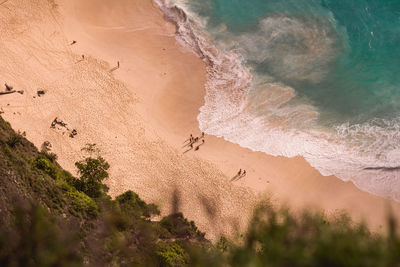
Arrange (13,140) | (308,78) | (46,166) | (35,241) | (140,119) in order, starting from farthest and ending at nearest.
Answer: (308,78) → (140,119) → (46,166) → (13,140) → (35,241)

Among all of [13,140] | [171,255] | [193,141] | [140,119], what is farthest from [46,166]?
[193,141]

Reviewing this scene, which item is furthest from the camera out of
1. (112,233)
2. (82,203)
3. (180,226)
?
(180,226)

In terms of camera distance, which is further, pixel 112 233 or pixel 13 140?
pixel 13 140

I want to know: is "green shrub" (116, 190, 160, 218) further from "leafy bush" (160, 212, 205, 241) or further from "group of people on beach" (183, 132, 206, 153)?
"group of people on beach" (183, 132, 206, 153)

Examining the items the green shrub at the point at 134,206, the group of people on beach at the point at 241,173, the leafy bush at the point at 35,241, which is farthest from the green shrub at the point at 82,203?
the group of people on beach at the point at 241,173

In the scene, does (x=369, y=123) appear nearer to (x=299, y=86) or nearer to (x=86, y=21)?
(x=299, y=86)

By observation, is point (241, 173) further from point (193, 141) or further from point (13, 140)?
point (13, 140)

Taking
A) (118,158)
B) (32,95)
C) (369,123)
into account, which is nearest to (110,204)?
(118,158)

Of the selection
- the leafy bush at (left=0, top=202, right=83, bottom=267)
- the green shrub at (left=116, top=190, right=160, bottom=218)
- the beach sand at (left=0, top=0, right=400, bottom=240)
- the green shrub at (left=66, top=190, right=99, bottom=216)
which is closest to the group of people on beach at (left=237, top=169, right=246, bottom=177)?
the beach sand at (left=0, top=0, right=400, bottom=240)
